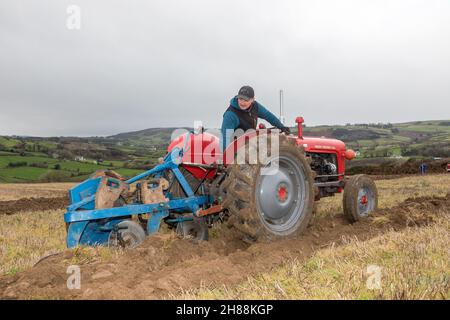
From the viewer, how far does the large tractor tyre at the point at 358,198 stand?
649 centimetres

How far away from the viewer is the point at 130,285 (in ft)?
10.7

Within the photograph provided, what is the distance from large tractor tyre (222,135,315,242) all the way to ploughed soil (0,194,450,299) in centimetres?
19

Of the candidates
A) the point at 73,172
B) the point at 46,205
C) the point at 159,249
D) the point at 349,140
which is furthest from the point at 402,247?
the point at 349,140

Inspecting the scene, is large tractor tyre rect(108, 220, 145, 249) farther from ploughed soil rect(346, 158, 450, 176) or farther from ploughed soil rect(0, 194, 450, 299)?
ploughed soil rect(346, 158, 450, 176)

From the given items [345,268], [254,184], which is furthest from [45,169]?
[345,268]

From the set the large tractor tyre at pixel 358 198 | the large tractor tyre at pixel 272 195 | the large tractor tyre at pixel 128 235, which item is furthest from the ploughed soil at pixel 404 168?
the large tractor tyre at pixel 128 235

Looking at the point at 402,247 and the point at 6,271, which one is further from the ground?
the point at 402,247

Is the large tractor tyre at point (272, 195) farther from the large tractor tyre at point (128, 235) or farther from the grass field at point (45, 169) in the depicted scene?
the grass field at point (45, 169)

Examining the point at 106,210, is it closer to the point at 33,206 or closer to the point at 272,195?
the point at 272,195

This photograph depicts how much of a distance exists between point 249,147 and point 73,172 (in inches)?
1098

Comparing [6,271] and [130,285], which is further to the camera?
[6,271]

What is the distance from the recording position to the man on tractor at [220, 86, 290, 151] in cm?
537

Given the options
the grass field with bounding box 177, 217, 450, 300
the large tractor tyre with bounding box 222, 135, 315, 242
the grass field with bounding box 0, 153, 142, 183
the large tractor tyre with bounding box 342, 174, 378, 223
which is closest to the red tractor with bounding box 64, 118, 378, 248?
the large tractor tyre with bounding box 222, 135, 315, 242
